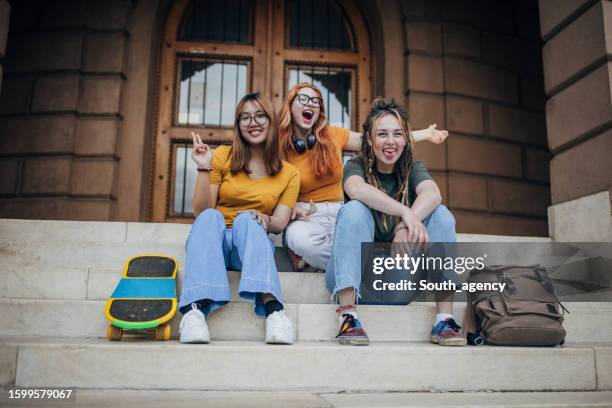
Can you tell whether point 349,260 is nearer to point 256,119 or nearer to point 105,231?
point 256,119

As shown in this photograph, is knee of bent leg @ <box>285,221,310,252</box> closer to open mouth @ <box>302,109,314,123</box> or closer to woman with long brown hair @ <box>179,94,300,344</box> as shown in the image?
woman with long brown hair @ <box>179,94,300,344</box>

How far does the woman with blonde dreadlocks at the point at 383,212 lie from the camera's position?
2.59 m

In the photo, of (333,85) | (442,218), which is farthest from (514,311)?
(333,85)

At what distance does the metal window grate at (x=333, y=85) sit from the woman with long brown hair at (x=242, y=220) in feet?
10.5

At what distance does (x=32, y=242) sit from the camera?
137 inches

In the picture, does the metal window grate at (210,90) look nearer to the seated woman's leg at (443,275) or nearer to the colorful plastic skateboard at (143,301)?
the colorful plastic skateboard at (143,301)

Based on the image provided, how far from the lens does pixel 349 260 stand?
2611mm

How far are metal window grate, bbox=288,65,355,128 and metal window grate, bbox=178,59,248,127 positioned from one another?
0.62 meters

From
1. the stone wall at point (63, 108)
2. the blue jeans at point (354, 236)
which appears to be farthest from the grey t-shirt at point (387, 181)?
the stone wall at point (63, 108)

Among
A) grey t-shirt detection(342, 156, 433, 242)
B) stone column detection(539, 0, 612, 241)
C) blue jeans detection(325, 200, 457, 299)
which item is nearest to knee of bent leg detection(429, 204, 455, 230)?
blue jeans detection(325, 200, 457, 299)

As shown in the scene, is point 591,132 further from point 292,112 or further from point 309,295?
point 309,295

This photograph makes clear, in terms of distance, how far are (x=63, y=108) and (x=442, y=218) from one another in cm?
450

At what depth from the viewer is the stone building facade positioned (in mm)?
5688

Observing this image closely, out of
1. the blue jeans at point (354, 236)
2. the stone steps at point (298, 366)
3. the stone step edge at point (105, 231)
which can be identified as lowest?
the stone steps at point (298, 366)
